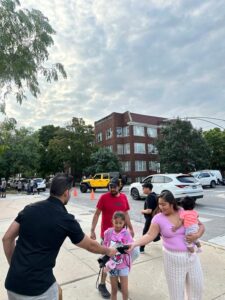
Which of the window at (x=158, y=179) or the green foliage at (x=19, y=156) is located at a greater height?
the green foliage at (x=19, y=156)

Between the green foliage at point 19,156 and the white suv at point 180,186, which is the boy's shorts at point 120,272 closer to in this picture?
the white suv at point 180,186

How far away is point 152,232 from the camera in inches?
118

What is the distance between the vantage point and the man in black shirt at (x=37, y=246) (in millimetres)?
2084

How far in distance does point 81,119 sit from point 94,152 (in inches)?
230

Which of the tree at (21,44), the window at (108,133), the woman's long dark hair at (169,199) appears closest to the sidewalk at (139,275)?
the woman's long dark hair at (169,199)

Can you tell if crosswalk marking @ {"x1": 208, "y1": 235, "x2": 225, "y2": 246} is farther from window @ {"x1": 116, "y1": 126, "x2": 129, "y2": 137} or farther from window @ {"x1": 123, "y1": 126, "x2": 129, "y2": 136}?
window @ {"x1": 116, "y1": 126, "x2": 129, "y2": 137}

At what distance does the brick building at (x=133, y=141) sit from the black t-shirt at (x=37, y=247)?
4068 centimetres

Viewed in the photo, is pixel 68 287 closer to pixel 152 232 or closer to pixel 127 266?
pixel 127 266

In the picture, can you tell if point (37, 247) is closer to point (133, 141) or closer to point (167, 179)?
point (167, 179)

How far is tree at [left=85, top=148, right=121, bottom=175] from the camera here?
1523 inches

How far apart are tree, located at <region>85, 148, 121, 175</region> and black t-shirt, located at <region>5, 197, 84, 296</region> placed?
36280mm

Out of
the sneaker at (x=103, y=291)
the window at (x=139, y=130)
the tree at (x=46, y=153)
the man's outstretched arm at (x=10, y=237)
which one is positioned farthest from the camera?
the tree at (x=46, y=153)

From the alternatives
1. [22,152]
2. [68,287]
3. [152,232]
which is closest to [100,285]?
[68,287]

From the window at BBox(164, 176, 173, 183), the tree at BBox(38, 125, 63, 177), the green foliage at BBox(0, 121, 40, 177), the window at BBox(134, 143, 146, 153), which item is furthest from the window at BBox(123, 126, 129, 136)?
the window at BBox(164, 176, 173, 183)
